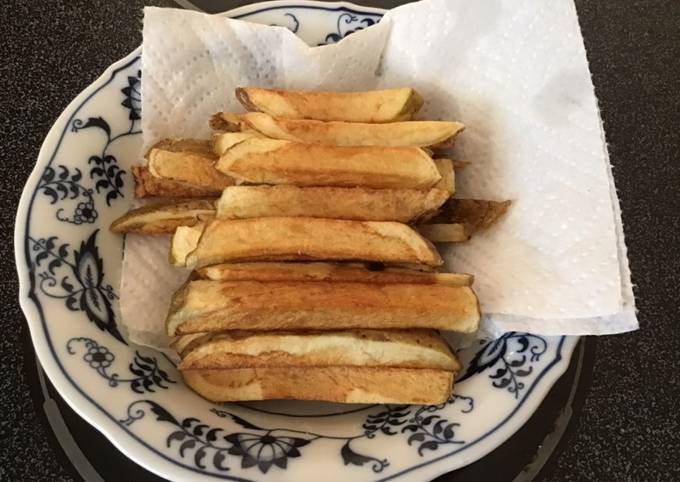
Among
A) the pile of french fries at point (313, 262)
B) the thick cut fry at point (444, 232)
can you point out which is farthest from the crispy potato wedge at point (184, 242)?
the thick cut fry at point (444, 232)

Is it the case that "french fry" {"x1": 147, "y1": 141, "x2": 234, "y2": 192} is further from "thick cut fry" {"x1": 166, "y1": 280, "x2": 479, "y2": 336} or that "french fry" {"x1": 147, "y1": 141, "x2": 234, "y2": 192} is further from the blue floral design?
the blue floral design

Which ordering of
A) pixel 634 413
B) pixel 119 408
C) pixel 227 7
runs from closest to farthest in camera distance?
pixel 119 408 < pixel 634 413 < pixel 227 7

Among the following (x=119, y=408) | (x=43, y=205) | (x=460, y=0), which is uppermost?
(x=460, y=0)

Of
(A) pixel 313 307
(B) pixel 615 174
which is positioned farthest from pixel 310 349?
(B) pixel 615 174

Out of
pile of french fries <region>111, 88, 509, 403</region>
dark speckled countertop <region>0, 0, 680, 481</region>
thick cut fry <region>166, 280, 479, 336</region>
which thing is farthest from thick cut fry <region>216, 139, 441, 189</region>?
dark speckled countertop <region>0, 0, 680, 481</region>

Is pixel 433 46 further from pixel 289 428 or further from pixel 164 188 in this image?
pixel 289 428

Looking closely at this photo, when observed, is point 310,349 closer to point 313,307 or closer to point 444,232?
point 313,307

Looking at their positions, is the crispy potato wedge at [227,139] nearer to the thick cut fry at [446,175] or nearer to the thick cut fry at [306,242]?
the thick cut fry at [306,242]

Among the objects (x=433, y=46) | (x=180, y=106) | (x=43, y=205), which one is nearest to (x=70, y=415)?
(x=43, y=205)
